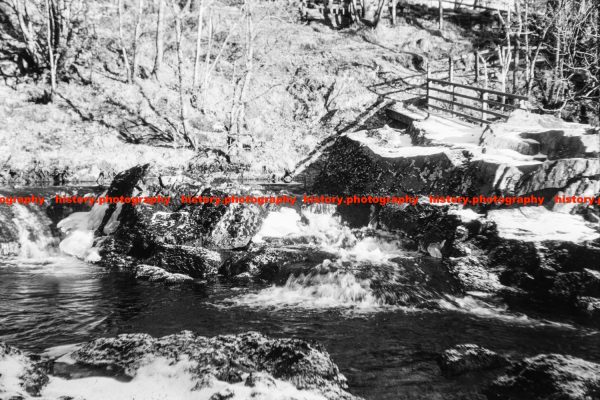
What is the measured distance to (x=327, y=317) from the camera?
6.59 meters

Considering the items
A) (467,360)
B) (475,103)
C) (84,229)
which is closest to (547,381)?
(467,360)

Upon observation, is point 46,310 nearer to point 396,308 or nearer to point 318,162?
point 396,308

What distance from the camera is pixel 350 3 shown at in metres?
30.1

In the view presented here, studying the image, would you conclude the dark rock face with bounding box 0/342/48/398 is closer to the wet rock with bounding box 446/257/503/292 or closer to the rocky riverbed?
the rocky riverbed

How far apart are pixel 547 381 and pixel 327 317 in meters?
3.16

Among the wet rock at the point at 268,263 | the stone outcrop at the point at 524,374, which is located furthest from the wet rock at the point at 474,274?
the stone outcrop at the point at 524,374

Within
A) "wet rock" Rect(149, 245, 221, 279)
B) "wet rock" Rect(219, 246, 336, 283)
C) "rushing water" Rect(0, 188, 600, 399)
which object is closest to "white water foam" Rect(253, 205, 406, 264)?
"rushing water" Rect(0, 188, 600, 399)

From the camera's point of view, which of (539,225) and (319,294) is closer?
(319,294)

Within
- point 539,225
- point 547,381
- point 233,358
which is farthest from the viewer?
point 539,225

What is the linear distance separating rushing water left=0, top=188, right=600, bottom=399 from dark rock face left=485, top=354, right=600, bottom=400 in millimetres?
364

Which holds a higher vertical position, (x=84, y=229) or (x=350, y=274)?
(x=84, y=229)

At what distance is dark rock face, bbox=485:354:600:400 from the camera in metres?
4.12

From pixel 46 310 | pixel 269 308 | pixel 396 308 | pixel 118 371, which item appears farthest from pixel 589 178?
pixel 46 310

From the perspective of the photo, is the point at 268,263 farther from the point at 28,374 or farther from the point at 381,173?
the point at 28,374
